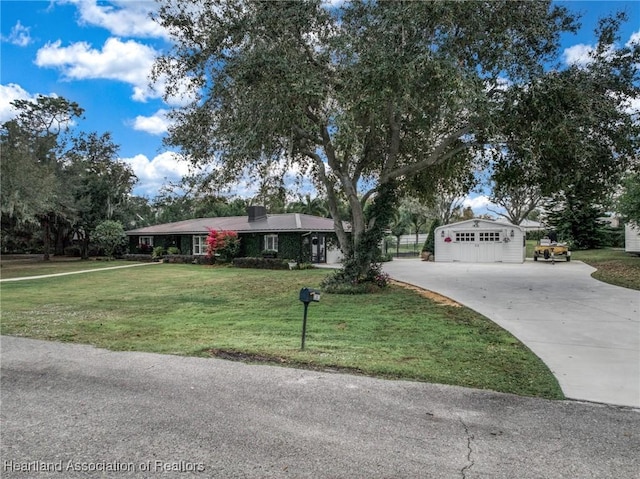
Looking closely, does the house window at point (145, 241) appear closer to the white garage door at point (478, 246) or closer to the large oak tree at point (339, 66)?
the large oak tree at point (339, 66)

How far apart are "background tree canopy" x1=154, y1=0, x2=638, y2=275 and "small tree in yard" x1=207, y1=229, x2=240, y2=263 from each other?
13.2 m

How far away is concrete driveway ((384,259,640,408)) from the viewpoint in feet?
14.2

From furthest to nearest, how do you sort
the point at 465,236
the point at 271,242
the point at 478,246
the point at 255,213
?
1. the point at 255,213
2. the point at 271,242
3. the point at 465,236
4. the point at 478,246

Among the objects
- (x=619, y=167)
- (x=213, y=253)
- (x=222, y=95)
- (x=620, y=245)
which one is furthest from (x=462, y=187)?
(x=620, y=245)

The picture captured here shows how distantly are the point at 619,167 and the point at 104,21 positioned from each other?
1501 centimetres

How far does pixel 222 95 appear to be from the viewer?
10430 millimetres

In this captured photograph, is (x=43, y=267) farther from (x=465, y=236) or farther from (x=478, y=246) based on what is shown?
(x=478, y=246)

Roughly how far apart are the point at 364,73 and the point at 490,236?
56.8 ft

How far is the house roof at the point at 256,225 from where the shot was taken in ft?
79.7

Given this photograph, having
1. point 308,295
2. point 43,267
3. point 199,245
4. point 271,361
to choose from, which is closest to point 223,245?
point 199,245

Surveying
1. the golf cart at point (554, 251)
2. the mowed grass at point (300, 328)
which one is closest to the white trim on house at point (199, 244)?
the mowed grass at point (300, 328)

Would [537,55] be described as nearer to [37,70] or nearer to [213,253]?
[37,70]

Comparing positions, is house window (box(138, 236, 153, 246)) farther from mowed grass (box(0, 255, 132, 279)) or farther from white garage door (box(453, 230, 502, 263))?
white garage door (box(453, 230, 502, 263))

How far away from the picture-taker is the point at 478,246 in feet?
76.5
